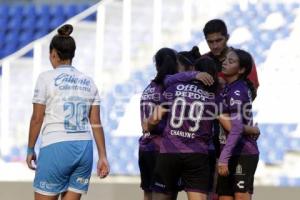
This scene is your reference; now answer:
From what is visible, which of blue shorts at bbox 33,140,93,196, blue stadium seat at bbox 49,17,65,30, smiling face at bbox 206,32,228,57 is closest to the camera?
blue shorts at bbox 33,140,93,196

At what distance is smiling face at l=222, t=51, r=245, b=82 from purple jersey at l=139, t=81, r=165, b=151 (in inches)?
23.9

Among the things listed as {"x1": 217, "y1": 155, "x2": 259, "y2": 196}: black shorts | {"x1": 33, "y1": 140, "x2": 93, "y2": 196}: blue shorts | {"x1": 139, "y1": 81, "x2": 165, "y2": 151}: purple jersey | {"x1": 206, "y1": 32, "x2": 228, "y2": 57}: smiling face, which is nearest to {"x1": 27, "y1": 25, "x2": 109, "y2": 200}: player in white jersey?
{"x1": 33, "y1": 140, "x2": 93, "y2": 196}: blue shorts

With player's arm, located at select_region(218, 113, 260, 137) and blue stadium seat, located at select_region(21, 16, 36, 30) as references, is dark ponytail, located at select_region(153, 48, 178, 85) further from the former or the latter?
blue stadium seat, located at select_region(21, 16, 36, 30)

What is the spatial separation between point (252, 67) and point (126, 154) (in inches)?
291

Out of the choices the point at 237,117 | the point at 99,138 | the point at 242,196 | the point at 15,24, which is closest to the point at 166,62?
the point at 237,117

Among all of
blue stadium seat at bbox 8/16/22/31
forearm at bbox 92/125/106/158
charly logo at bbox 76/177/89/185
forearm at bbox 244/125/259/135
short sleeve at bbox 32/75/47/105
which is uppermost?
blue stadium seat at bbox 8/16/22/31

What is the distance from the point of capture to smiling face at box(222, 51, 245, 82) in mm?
5621

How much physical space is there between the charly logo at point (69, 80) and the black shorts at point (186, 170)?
791 millimetres

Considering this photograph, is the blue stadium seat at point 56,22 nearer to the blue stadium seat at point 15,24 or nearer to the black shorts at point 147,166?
the blue stadium seat at point 15,24

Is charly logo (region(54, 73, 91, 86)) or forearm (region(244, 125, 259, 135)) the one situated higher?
charly logo (region(54, 73, 91, 86))

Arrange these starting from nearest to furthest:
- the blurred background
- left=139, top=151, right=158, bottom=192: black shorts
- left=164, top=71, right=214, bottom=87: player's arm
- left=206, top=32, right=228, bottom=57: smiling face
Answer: left=164, top=71, right=214, bottom=87: player's arm, left=206, top=32, right=228, bottom=57: smiling face, left=139, top=151, right=158, bottom=192: black shorts, the blurred background

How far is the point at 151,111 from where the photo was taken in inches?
241

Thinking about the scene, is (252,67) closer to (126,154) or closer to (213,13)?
(126,154)

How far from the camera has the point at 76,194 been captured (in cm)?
516
